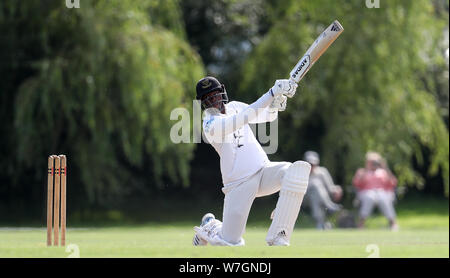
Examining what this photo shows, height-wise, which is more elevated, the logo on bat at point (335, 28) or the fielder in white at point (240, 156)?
the logo on bat at point (335, 28)

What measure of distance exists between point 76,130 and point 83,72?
3.57 feet

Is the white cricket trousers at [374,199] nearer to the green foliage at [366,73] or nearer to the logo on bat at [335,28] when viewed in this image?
the green foliage at [366,73]

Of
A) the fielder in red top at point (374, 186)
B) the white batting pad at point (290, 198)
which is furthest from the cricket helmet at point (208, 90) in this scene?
the fielder in red top at point (374, 186)

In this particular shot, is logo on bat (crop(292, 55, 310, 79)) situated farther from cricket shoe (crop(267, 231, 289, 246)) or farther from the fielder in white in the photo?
cricket shoe (crop(267, 231, 289, 246))

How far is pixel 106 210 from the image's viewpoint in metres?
16.7

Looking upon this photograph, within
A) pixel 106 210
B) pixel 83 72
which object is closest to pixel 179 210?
pixel 106 210

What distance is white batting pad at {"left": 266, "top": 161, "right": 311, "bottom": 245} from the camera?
577 cm

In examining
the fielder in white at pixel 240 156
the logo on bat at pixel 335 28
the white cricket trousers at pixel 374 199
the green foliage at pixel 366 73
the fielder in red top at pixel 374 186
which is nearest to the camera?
the fielder in white at pixel 240 156

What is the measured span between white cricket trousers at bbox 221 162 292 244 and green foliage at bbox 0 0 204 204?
283 inches

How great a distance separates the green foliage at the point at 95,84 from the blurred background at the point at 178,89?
24mm

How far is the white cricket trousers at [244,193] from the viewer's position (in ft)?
20.1

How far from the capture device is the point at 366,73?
1511 cm

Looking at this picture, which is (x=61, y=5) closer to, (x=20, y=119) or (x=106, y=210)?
(x=20, y=119)

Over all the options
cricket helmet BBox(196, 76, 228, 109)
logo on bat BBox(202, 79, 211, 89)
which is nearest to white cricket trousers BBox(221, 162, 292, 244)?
cricket helmet BBox(196, 76, 228, 109)
